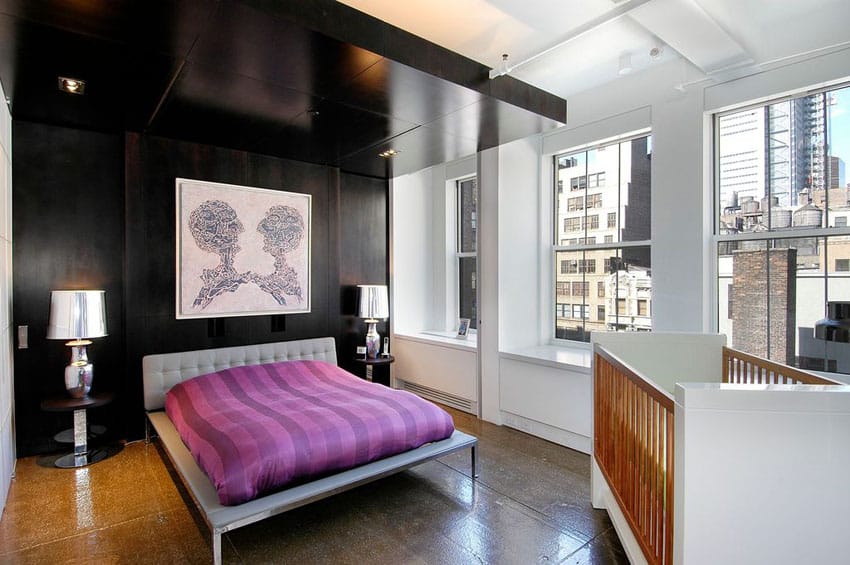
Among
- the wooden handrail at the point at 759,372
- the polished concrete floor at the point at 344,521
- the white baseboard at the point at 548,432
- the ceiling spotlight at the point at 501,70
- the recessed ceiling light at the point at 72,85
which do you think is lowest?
the polished concrete floor at the point at 344,521

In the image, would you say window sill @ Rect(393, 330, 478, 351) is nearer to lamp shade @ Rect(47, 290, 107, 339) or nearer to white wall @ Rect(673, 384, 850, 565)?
lamp shade @ Rect(47, 290, 107, 339)

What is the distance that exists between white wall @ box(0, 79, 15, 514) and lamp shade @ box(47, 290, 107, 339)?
0.79 ft

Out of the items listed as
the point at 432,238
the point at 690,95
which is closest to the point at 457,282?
the point at 432,238

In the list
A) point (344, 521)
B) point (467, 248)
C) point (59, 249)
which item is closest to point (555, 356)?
point (467, 248)

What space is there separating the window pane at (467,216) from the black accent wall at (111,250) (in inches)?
81.7

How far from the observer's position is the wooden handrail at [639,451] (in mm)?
1599

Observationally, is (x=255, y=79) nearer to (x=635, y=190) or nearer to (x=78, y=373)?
(x=78, y=373)

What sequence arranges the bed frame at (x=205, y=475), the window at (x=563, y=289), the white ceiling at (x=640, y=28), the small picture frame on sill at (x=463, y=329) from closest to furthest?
the bed frame at (x=205, y=475) < the white ceiling at (x=640, y=28) < the window at (x=563, y=289) < the small picture frame on sill at (x=463, y=329)

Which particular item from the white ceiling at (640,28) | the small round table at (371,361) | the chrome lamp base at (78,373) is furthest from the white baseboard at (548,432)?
the chrome lamp base at (78,373)

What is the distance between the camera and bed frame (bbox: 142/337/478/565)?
216 centimetres

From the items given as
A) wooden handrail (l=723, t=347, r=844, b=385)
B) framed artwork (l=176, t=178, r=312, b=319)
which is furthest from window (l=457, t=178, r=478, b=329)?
wooden handrail (l=723, t=347, r=844, b=385)

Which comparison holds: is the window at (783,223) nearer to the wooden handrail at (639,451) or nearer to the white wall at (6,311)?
the wooden handrail at (639,451)

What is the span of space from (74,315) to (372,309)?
2.44 meters

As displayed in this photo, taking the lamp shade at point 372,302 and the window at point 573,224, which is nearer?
the window at point 573,224
